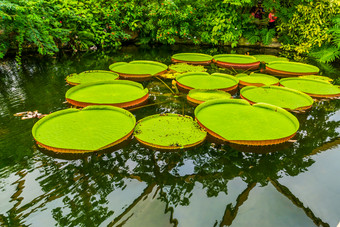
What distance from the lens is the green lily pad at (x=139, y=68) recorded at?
4.16 meters

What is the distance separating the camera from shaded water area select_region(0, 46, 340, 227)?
163 centimetres

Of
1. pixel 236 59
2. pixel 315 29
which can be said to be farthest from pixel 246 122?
pixel 315 29

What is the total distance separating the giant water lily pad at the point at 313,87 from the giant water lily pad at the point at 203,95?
1.16m

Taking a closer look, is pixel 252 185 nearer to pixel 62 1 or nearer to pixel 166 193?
pixel 166 193

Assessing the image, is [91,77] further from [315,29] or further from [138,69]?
[315,29]

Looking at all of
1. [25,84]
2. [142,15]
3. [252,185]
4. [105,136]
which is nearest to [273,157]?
[252,185]

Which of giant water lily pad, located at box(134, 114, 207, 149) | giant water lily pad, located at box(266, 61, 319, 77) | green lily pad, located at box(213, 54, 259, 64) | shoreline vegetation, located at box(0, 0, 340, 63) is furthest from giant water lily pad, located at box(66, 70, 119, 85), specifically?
giant water lily pad, located at box(266, 61, 319, 77)

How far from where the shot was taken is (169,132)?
241 cm

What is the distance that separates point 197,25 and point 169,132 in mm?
5325

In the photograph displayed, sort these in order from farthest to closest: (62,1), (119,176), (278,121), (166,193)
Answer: (62,1), (278,121), (119,176), (166,193)

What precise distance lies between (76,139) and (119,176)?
59cm

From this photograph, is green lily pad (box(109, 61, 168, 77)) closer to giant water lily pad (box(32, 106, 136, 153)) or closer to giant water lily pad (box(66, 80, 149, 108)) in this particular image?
giant water lily pad (box(66, 80, 149, 108))

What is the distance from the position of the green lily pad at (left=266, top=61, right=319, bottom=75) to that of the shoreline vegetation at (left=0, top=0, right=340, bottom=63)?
1.20 meters

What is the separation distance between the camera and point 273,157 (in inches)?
88.9
